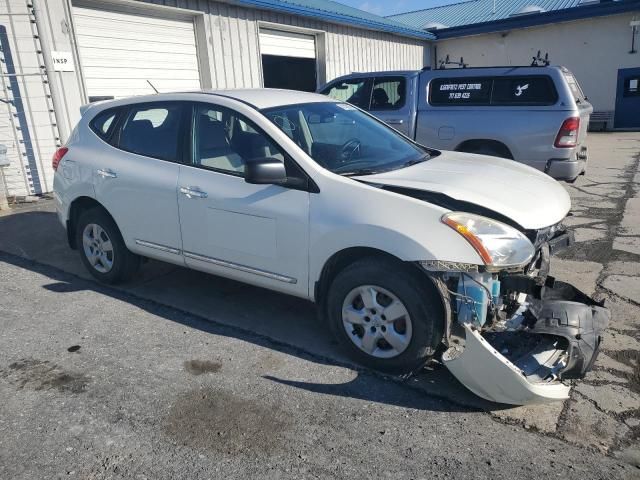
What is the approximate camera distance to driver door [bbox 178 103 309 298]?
12.0ft

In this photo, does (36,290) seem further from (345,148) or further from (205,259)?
(345,148)

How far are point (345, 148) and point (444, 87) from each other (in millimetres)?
4669

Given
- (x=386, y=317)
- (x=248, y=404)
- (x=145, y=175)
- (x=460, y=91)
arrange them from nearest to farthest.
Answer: (x=248, y=404), (x=386, y=317), (x=145, y=175), (x=460, y=91)

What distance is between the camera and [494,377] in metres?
2.88

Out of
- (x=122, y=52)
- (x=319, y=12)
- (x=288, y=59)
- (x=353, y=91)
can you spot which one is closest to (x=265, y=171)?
(x=353, y=91)

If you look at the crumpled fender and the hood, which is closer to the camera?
the crumpled fender

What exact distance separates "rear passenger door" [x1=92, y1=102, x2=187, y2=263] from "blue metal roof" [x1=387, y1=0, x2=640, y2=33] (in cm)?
1825

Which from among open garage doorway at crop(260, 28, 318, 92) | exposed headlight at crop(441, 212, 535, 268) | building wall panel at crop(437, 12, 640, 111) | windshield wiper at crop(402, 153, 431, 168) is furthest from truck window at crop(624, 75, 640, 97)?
exposed headlight at crop(441, 212, 535, 268)

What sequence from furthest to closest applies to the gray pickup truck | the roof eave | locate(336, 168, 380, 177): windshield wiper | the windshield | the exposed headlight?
the roof eave < the gray pickup truck < the windshield < locate(336, 168, 380, 177): windshield wiper < the exposed headlight

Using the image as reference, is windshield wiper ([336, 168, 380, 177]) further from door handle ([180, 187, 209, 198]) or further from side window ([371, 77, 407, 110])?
side window ([371, 77, 407, 110])

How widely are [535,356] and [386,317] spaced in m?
0.89

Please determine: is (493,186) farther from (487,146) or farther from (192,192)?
(487,146)

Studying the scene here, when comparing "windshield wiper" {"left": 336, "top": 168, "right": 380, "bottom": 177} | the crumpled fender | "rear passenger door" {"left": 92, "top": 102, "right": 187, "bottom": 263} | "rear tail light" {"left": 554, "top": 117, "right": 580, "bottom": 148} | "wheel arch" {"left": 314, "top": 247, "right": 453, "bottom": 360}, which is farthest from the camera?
"rear tail light" {"left": 554, "top": 117, "right": 580, "bottom": 148}

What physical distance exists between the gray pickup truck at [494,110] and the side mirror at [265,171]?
4863 mm
